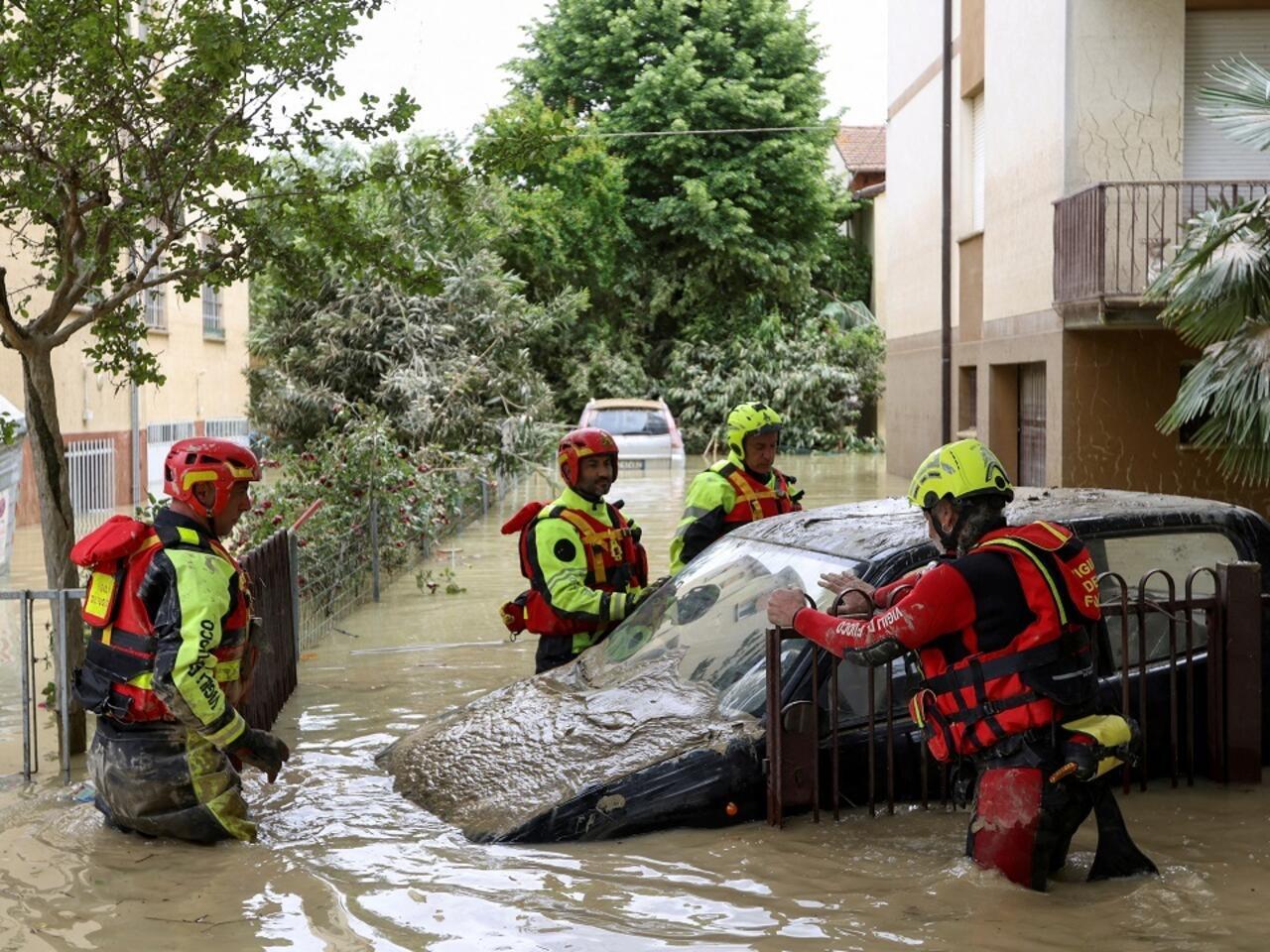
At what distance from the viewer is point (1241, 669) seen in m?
5.98

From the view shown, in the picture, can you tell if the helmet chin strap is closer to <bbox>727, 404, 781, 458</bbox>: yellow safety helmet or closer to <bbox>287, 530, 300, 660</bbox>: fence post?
<bbox>727, 404, 781, 458</bbox>: yellow safety helmet

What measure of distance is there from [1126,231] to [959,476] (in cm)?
1175

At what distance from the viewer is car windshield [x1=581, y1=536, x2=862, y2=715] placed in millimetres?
5742

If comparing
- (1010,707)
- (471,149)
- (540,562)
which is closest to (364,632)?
(471,149)

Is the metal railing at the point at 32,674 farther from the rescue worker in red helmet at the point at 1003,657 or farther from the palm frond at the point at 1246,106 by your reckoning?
the palm frond at the point at 1246,106

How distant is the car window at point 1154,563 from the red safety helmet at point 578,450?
6.92 feet

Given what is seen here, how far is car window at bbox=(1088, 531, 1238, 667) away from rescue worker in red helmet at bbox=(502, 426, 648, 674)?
202 centimetres

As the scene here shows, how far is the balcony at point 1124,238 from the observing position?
15203 mm

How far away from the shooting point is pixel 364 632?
1167 centimetres

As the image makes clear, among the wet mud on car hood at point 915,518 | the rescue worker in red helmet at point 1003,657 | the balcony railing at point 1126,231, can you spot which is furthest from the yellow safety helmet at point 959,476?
the balcony railing at point 1126,231

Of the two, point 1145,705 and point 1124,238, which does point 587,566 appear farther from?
point 1124,238

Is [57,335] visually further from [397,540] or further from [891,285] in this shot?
[891,285]

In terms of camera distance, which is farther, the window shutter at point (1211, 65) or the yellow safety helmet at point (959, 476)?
the window shutter at point (1211, 65)

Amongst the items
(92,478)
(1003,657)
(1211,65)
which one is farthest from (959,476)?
(92,478)
